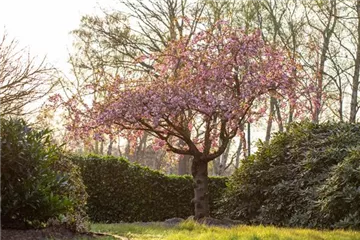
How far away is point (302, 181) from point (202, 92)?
3.23 metres

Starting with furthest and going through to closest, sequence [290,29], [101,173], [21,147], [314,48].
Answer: [290,29] < [314,48] < [101,173] < [21,147]

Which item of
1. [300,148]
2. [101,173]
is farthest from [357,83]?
[101,173]

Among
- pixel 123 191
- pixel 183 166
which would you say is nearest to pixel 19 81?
pixel 123 191

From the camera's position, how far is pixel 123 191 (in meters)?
14.7

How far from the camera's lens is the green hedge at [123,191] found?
47.4ft

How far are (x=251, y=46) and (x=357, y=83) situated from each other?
1028 centimetres

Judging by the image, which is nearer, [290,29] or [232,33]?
[232,33]

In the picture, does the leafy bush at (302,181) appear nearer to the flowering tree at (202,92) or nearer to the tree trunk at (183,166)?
the flowering tree at (202,92)

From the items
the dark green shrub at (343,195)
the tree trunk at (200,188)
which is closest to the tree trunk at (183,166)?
the tree trunk at (200,188)

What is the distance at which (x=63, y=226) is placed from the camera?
8320 mm

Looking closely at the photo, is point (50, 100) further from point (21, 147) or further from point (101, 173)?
point (21, 147)

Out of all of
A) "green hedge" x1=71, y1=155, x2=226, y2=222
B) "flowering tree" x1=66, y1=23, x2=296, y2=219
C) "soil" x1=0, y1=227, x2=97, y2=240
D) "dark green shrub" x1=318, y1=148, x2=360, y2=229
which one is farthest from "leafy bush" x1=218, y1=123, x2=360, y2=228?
"soil" x1=0, y1=227, x2=97, y2=240

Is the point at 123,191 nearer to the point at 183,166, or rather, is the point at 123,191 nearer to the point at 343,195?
the point at 343,195

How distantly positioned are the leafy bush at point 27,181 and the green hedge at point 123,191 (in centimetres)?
601
